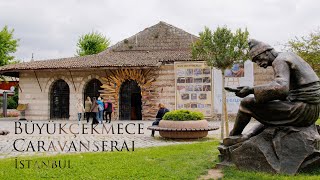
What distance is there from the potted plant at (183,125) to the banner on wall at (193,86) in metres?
10.7

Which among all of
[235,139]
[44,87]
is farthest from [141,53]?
[235,139]

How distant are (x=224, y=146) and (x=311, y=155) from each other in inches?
53.0

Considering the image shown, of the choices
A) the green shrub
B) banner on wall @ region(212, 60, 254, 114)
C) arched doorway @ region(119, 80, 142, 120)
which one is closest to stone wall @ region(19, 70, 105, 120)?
arched doorway @ region(119, 80, 142, 120)

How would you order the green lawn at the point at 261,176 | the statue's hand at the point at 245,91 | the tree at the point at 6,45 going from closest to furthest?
the green lawn at the point at 261,176 < the statue's hand at the point at 245,91 < the tree at the point at 6,45

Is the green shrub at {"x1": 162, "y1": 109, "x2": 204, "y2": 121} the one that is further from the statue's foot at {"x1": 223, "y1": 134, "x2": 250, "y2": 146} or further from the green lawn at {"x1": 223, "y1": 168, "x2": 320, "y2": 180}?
the green lawn at {"x1": 223, "y1": 168, "x2": 320, "y2": 180}

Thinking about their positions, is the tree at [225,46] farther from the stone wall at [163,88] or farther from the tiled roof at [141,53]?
the stone wall at [163,88]

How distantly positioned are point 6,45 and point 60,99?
1022 centimetres

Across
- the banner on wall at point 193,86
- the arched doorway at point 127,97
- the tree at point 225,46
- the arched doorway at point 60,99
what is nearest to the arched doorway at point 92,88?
the arched doorway at point 60,99

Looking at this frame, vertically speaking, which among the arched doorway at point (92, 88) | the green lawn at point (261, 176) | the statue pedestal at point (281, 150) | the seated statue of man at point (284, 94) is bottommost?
the green lawn at point (261, 176)

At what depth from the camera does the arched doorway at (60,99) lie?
25016 millimetres

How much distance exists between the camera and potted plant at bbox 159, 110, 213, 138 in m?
11.4

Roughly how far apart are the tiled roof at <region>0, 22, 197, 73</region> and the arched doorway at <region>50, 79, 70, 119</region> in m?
1.59

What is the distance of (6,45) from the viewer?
3170 cm

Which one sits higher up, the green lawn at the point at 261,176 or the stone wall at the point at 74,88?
the stone wall at the point at 74,88
